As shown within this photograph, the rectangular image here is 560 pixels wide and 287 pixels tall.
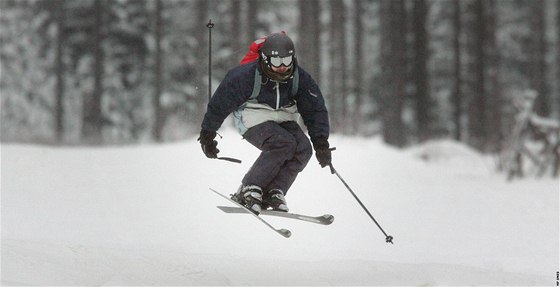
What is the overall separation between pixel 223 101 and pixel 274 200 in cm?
90

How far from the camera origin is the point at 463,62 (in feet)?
111

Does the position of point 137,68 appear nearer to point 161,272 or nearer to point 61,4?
point 61,4

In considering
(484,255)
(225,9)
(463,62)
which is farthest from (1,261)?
(463,62)

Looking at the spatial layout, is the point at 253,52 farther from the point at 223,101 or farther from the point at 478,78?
the point at 478,78

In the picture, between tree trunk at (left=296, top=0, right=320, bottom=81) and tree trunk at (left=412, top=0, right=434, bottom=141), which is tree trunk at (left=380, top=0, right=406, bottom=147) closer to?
tree trunk at (left=296, top=0, right=320, bottom=81)

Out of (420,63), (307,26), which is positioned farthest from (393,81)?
(420,63)

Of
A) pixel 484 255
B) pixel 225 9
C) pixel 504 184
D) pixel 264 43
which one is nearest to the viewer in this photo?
pixel 264 43

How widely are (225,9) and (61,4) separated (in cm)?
657

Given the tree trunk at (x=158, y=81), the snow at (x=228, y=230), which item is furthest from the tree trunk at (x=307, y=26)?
the snow at (x=228, y=230)

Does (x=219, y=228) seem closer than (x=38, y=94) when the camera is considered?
Yes

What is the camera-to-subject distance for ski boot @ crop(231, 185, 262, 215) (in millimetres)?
5289

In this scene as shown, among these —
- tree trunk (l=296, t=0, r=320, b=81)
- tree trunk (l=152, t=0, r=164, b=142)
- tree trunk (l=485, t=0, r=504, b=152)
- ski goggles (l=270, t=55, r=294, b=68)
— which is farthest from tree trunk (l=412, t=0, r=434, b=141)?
ski goggles (l=270, t=55, r=294, b=68)

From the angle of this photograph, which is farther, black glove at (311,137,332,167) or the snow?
the snow

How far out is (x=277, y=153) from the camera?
5203 mm
